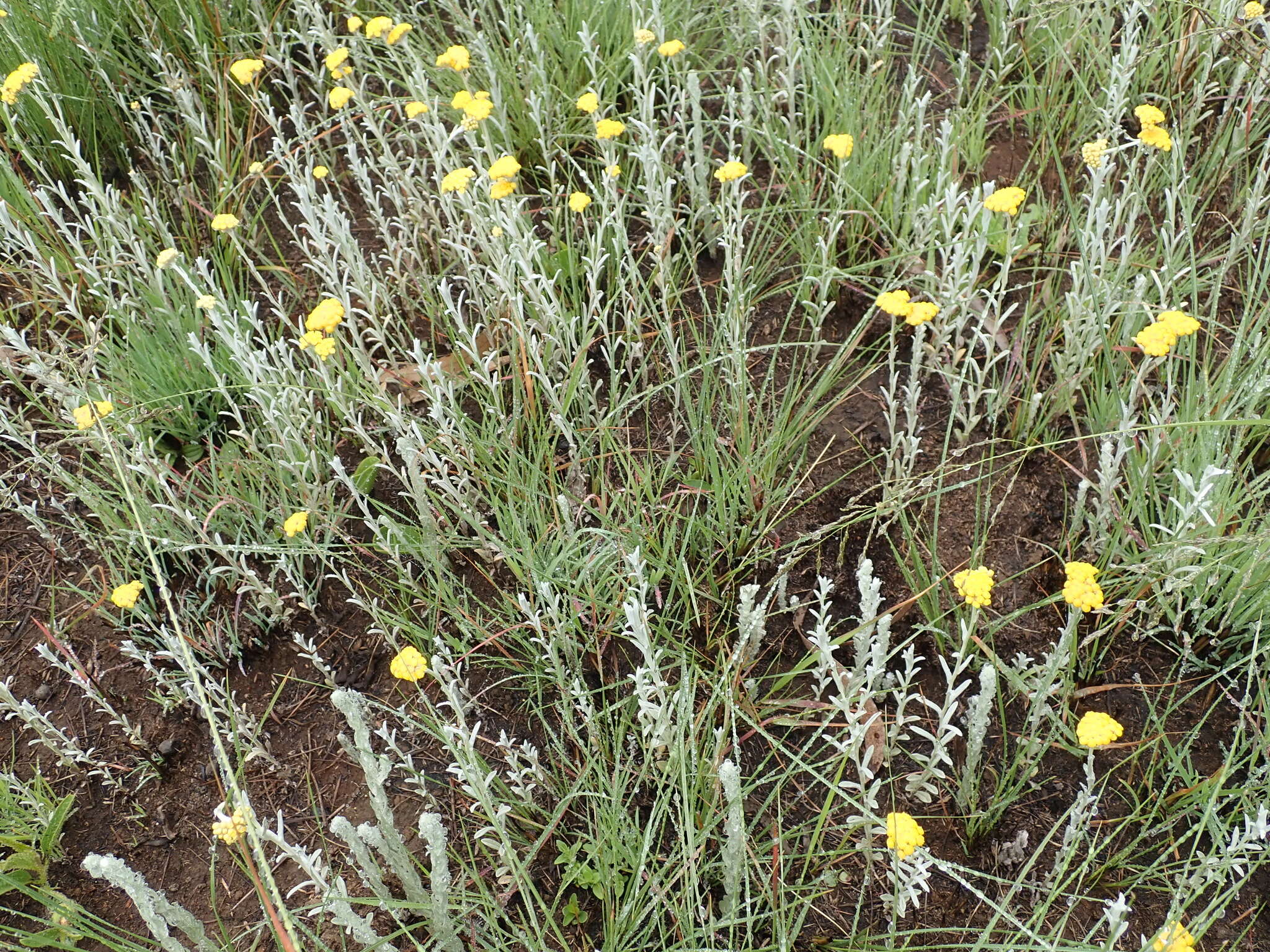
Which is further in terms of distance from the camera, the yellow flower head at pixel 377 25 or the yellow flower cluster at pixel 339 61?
the yellow flower head at pixel 377 25

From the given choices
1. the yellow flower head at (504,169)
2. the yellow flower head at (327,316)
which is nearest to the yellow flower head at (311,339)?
the yellow flower head at (327,316)

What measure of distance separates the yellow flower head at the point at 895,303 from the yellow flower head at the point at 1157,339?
443 millimetres

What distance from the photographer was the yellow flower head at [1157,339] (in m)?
1.73

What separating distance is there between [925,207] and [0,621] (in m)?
2.60

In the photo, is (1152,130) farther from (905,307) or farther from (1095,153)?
(905,307)

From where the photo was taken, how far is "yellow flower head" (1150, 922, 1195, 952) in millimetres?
1299

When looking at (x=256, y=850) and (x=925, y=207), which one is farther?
(x=925, y=207)

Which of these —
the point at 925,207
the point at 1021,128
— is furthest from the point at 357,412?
the point at 1021,128

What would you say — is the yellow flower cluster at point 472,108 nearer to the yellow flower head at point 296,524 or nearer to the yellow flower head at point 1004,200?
the yellow flower head at point 296,524

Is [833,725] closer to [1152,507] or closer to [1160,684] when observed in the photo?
[1160,684]

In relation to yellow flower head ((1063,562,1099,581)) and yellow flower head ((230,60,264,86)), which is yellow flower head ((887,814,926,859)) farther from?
yellow flower head ((230,60,264,86))

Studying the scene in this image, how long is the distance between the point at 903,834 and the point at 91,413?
1885 mm

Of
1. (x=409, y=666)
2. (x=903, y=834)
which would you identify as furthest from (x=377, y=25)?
(x=903, y=834)

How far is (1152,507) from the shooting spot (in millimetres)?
2045
